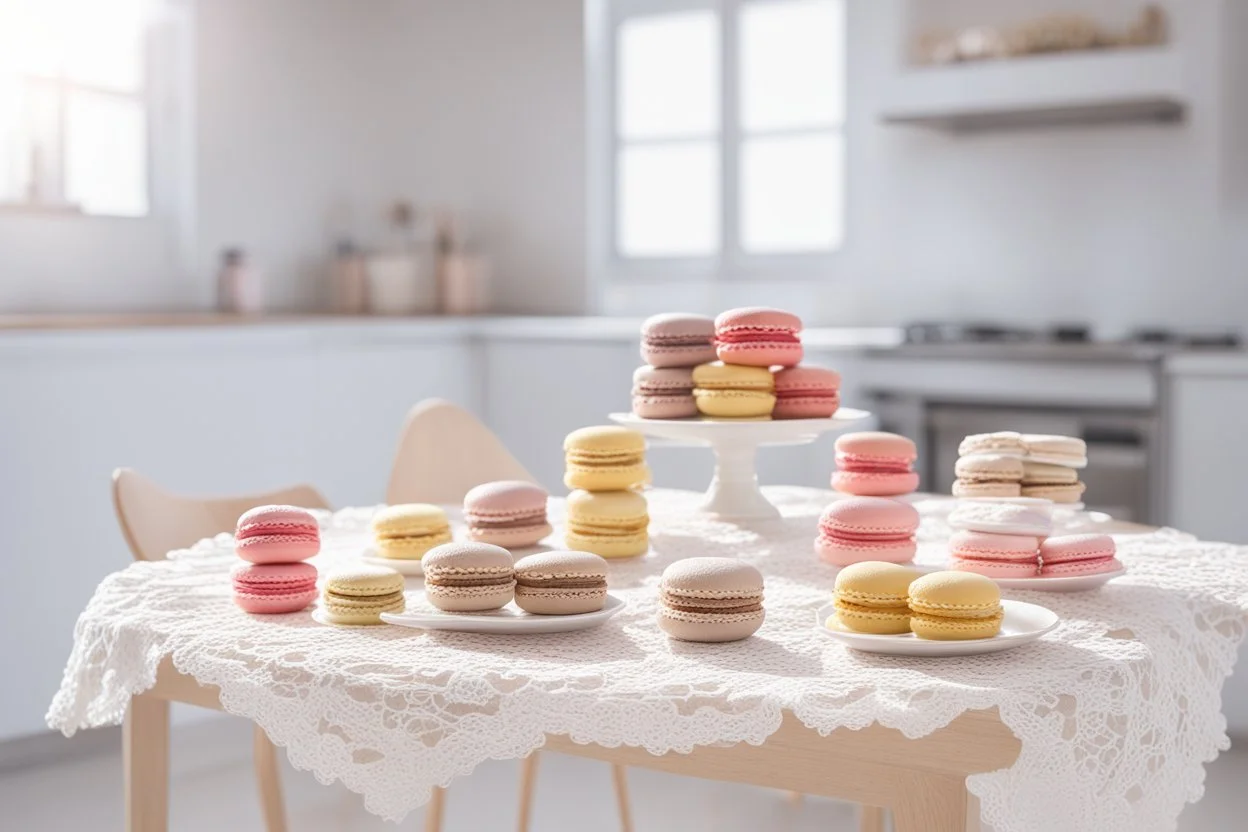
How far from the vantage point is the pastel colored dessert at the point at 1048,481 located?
5.85 feet

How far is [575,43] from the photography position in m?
4.83

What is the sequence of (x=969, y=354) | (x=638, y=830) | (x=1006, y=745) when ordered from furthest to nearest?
(x=969, y=354) < (x=638, y=830) < (x=1006, y=745)

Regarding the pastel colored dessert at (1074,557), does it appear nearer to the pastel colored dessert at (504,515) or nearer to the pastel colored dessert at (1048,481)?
the pastel colored dessert at (1048,481)

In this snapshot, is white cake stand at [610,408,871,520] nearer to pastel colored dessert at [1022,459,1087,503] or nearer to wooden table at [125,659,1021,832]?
pastel colored dessert at [1022,459,1087,503]

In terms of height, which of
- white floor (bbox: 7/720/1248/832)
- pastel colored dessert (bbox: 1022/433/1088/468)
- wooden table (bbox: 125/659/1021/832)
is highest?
pastel colored dessert (bbox: 1022/433/1088/468)

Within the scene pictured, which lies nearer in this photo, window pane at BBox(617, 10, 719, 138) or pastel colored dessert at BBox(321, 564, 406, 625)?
pastel colored dessert at BBox(321, 564, 406, 625)

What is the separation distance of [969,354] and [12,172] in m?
2.49

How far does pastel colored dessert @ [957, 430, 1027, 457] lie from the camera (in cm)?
181

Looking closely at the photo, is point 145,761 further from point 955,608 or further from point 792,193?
point 792,193

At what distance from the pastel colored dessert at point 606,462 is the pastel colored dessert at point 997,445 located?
1.31ft

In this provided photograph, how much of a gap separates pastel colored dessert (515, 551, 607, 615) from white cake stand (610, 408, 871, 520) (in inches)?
21.2

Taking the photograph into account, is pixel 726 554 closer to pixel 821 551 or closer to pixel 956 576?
pixel 821 551

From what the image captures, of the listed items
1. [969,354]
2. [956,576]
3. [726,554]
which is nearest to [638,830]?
[726,554]

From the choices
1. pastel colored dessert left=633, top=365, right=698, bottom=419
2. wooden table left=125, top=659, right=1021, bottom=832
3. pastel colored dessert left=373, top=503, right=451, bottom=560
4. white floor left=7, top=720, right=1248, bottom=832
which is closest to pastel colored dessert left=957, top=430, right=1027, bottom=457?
pastel colored dessert left=633, top=365, right=698, bottom=419
